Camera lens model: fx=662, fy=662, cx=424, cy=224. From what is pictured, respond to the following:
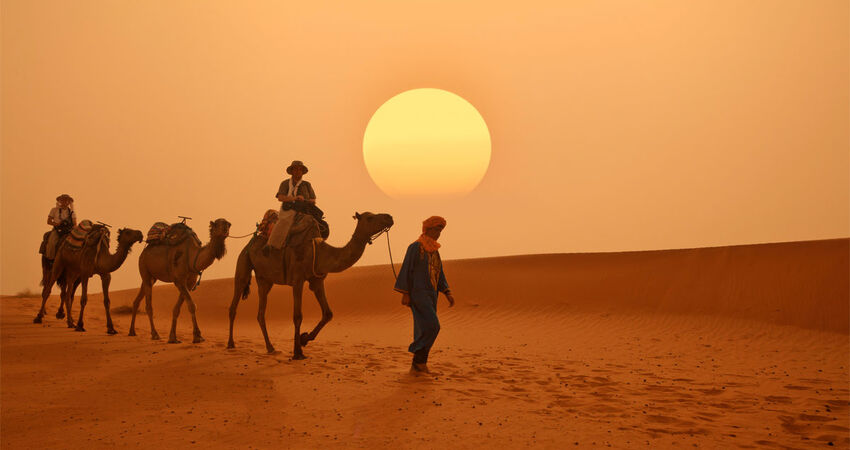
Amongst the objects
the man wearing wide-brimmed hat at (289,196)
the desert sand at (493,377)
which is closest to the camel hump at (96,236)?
the desert sand at (493,377)

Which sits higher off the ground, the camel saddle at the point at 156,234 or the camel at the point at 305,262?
the camel saddle at the point at 156,234

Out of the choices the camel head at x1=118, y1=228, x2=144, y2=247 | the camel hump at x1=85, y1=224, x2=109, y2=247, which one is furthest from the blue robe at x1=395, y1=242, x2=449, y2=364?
the camel hump at x1=85, y1=224, x2=109, y2=247

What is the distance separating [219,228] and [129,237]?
3.15m

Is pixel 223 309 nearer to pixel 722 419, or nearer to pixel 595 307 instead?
pixel 595 307

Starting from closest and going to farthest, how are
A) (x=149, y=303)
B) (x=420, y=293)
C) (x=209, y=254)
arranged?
(x=420, y=293), (x=209, y=254), (x=149, y=303)

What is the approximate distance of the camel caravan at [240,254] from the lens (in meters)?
11.2

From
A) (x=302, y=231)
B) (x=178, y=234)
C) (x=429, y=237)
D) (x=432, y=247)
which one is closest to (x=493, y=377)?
(x=432, y=247)

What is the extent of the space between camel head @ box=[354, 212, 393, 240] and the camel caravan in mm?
16

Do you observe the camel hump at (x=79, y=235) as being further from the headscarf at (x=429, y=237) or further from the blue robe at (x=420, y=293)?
the headscarf at (x=429, y=237)

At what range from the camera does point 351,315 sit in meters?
23.0

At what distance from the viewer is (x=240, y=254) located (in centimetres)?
1245

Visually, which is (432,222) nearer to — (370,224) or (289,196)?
(370,224)

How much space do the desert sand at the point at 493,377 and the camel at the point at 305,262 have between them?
849mm

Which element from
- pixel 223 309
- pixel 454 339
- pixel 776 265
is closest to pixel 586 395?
pixel 454 339
